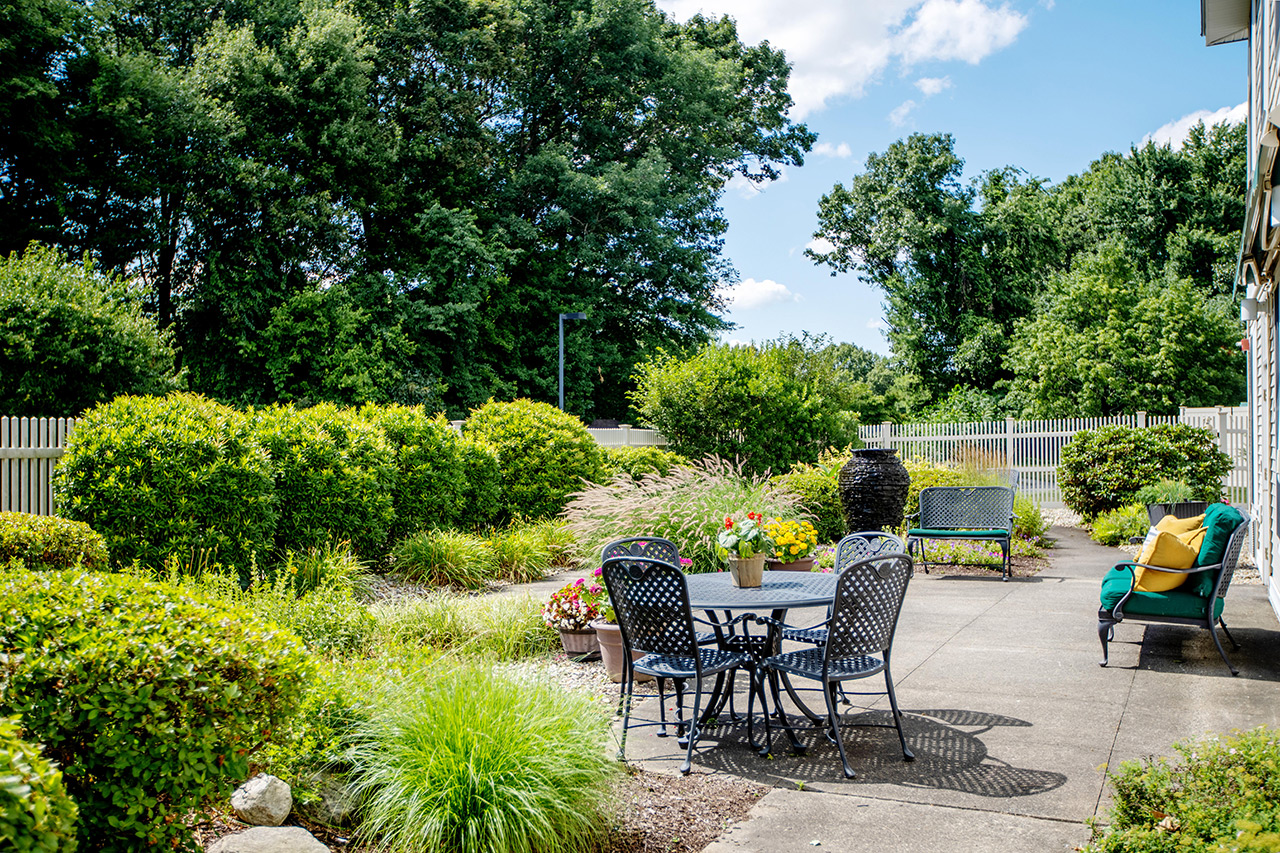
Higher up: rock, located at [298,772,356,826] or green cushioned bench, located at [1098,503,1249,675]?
green cushioned bench, located at [1098,503,1249,675]

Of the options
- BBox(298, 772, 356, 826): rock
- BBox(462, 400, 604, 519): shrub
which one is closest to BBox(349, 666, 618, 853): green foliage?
BBox(298, 772, 356, 826): rock

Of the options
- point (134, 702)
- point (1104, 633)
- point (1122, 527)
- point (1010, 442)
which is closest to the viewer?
point (134, 702)

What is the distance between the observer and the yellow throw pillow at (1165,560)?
598cm

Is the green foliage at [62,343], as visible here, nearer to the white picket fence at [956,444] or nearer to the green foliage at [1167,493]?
the white picket fence at [956,444]

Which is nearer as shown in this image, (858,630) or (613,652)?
(858,630)

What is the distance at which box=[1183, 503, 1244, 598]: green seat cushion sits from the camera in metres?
5.93

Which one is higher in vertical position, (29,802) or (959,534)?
(29,802)

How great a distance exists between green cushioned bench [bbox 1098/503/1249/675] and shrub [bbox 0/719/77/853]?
5.82 m

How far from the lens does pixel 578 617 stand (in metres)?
6.41

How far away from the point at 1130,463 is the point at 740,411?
6432 mm

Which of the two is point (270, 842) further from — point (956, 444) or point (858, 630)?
point (956, 444)

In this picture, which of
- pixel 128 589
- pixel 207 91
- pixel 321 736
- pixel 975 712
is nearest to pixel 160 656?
pixel 128 589

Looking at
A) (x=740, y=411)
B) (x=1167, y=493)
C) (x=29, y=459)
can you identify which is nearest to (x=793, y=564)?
(x=1167, y=493)

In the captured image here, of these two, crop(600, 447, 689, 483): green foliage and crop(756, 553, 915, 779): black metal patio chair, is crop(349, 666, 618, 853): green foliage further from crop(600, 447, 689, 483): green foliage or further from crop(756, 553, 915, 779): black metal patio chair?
crop(600, 447, 689, 483): green foliage
